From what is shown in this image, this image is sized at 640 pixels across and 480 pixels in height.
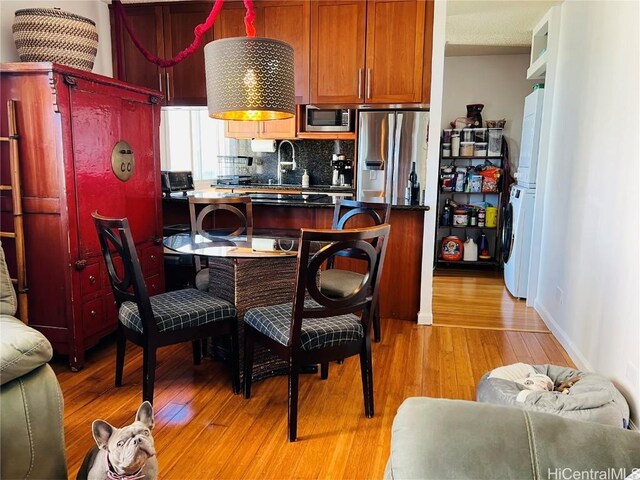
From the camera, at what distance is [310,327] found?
6.62 ft

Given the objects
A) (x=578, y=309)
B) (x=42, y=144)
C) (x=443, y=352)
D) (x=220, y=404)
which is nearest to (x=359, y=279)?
(x=443, y=352)

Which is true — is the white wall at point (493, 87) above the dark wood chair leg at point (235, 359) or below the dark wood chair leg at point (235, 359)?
above

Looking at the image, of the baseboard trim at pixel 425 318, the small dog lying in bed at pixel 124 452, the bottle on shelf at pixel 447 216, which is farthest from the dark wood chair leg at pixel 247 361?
the bottle on shelf at pixel 447 216

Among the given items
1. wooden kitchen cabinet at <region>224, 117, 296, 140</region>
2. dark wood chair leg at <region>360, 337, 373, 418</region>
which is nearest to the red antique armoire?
dark wood chair leg at <region>360, 337, 373, 418</region>

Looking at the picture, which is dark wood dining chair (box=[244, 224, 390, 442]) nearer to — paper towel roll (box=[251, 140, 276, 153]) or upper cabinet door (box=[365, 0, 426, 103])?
upper cabinet door (box=[365, 0, 426, 103])

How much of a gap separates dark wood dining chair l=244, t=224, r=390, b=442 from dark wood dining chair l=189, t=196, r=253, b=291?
710 mm

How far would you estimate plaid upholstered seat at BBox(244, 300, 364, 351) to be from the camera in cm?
199

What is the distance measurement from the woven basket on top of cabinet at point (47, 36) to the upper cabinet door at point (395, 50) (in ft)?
6.38

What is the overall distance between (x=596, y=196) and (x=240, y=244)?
2.02m

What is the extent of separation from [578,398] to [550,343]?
52.8 inches

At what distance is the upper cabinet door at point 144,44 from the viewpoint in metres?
3.77

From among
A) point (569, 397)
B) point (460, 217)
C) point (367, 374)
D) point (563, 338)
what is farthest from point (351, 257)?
point (460, 217)

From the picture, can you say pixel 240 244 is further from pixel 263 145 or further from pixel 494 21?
pixel 494 21

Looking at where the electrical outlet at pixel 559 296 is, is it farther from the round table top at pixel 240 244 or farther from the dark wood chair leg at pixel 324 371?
the round table top at pixel 240 244
